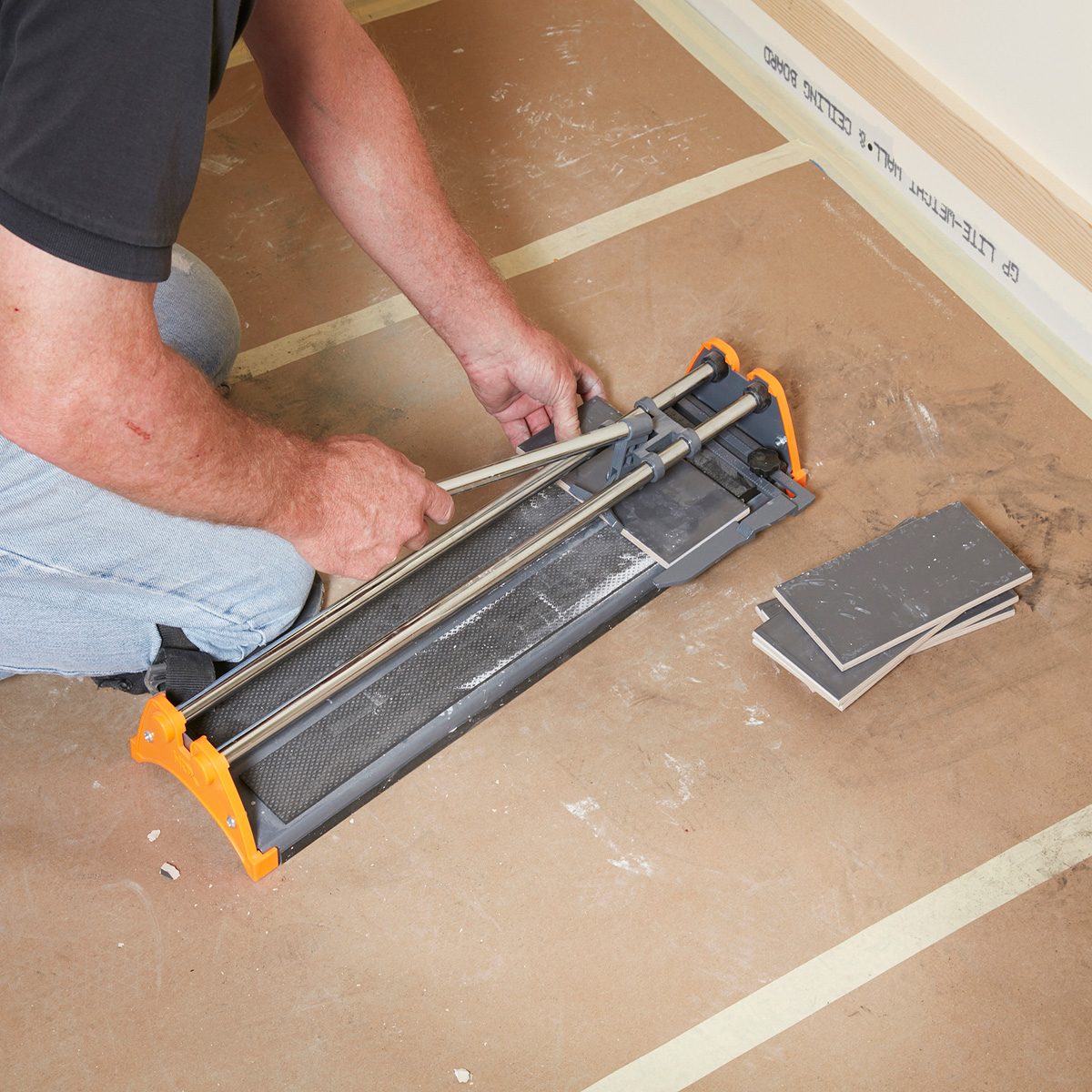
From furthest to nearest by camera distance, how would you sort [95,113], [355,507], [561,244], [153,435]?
[561,244] < [355,507] < [153,435] < [95,113]

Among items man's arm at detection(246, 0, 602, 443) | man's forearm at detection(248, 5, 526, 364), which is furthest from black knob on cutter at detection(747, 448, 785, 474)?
man's forearm at detection(248, 5, 526, 364)

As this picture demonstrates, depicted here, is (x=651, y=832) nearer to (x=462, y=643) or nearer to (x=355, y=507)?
(x=462, y=643)

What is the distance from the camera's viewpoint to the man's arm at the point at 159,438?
4.38 ft

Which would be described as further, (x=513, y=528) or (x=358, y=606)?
(x=513, y=528)

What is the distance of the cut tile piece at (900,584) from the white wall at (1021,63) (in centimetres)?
85

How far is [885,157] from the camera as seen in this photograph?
112 inches

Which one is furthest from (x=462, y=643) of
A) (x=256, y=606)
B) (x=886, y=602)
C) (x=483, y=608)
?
(x=886, y=602)

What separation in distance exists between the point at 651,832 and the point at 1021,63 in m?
1.73

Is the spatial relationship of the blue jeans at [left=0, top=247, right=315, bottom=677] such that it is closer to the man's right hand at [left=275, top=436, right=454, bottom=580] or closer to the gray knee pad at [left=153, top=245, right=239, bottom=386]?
the gray knee pad at [left=153, top=245, right=239, bottom=386]

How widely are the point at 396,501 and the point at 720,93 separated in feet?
5.97

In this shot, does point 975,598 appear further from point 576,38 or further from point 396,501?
point 576,38

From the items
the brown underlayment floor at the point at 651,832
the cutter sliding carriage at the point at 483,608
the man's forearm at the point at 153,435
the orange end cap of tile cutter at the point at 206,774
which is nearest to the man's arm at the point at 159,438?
the man's forearm at the point at 153,435

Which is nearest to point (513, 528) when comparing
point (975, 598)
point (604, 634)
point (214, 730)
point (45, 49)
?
point (604, 634)

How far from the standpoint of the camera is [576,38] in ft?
10.7
